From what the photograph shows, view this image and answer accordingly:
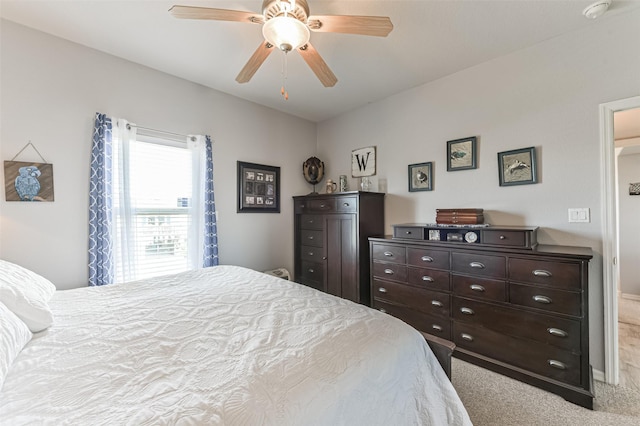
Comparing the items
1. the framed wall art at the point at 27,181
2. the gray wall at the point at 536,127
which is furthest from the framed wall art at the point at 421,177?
the framed wall art at the point at 27,181

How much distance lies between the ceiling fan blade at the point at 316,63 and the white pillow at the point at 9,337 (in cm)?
190

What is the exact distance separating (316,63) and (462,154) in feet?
6.01

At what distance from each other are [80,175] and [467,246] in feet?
11.0

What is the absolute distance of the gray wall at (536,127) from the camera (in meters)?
2.03

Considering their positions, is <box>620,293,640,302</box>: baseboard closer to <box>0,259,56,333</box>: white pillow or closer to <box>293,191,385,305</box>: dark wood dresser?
<box>293,191,385,305</box>: dark wood dresser

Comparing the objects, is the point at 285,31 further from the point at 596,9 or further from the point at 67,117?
the point at 596,9

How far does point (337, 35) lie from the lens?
84.0 inches

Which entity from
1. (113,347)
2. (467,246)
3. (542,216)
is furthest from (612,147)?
(113,347)

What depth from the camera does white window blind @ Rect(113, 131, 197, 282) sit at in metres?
2.41

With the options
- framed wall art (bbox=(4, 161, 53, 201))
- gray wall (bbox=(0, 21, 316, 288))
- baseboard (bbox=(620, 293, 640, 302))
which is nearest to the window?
gray wall (bbox=(0, 21, 316, 288))

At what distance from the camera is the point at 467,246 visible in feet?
7.25

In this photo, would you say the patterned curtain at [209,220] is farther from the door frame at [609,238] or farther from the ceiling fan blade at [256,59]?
the door frame at [609,238]

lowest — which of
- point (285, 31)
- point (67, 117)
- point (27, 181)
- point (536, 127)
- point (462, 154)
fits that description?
point (27, 181)

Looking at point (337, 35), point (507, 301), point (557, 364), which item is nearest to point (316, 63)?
Answer: point (337, 35)
